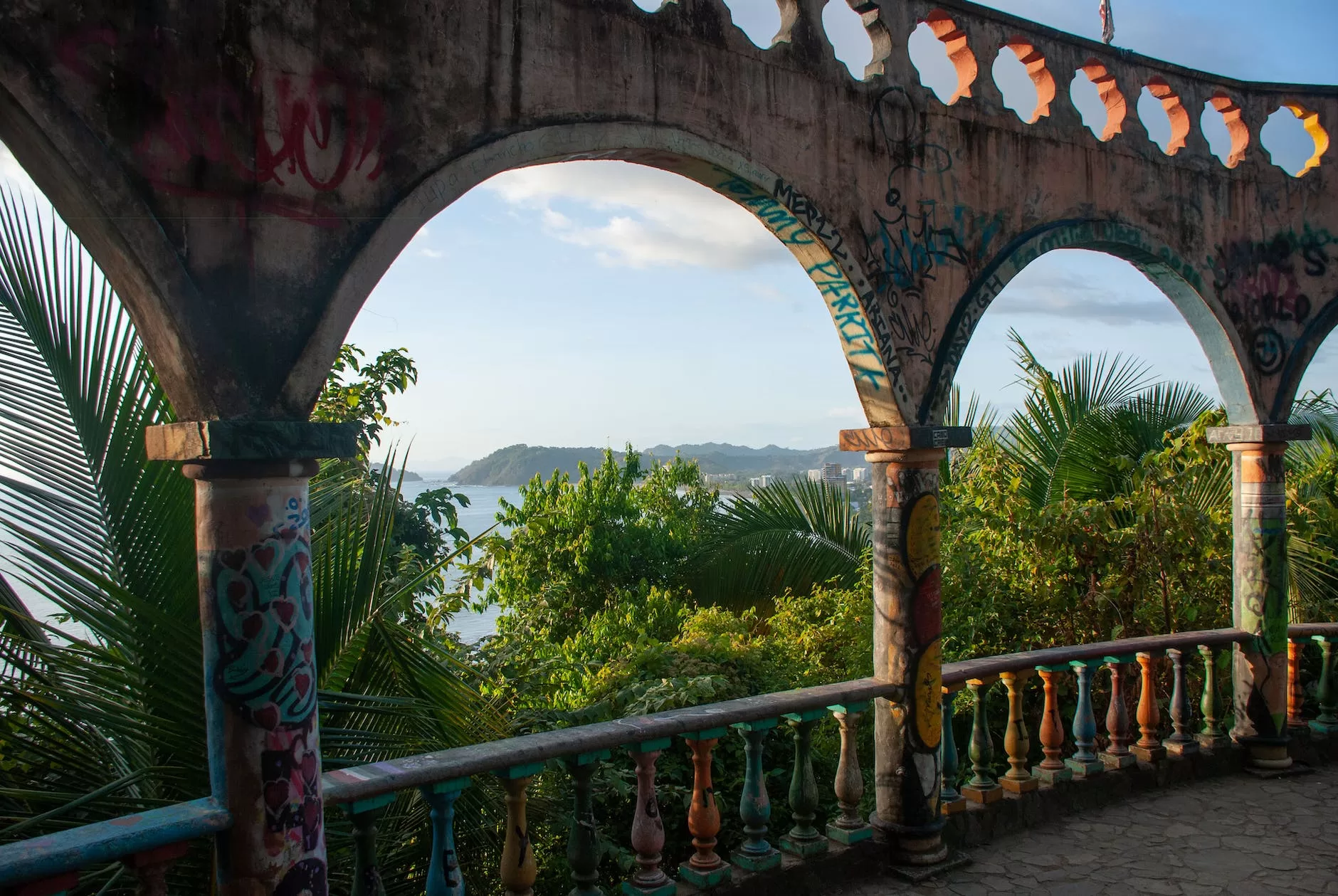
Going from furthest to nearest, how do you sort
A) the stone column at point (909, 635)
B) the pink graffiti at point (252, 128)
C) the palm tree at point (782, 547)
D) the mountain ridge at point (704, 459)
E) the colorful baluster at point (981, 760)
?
1. the mountain ridge at point (704, 459)
2. the palm tree at point (782, 547)
3. the colorful baluster at point (981, 760)
4. the stone column at point (909, 635)
5. the pink graffiti at point (252, 128)

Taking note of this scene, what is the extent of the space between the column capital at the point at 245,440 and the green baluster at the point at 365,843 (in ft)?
3.63

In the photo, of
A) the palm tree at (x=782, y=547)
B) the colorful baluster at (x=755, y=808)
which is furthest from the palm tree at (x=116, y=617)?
the palm tree at (x=782, y=547)

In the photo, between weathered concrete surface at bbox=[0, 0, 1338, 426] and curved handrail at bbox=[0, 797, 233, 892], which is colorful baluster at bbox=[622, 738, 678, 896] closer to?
curved handrail at bbox=[0, 797, 233, 892]

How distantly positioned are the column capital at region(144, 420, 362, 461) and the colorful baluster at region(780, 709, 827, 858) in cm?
240

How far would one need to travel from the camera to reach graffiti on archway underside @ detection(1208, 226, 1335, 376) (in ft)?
20.9

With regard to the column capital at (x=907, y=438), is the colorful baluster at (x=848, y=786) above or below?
below

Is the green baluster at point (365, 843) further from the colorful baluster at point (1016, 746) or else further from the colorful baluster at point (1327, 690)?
the colorful baluster at point (1327, 690)

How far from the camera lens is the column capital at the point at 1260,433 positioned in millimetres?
6453

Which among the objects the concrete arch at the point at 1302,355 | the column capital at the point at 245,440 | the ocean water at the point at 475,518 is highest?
the concrete arch at the point at 1302,355

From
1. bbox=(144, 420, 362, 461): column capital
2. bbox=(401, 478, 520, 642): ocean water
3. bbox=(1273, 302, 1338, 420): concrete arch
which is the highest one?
bbox=(1273, 302, 1338, 420): concrete arch

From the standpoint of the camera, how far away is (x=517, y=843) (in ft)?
11.7

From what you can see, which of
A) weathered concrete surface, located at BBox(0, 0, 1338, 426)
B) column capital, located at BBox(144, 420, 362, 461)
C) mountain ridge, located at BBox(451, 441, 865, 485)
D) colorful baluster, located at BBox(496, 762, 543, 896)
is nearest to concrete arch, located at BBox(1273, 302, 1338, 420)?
weathered concrete surface, located at BBox(0, 0, 1338, 426)

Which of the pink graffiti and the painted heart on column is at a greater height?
the pink graffiti

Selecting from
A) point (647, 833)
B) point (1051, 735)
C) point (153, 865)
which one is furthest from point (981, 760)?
point (153, 865)
